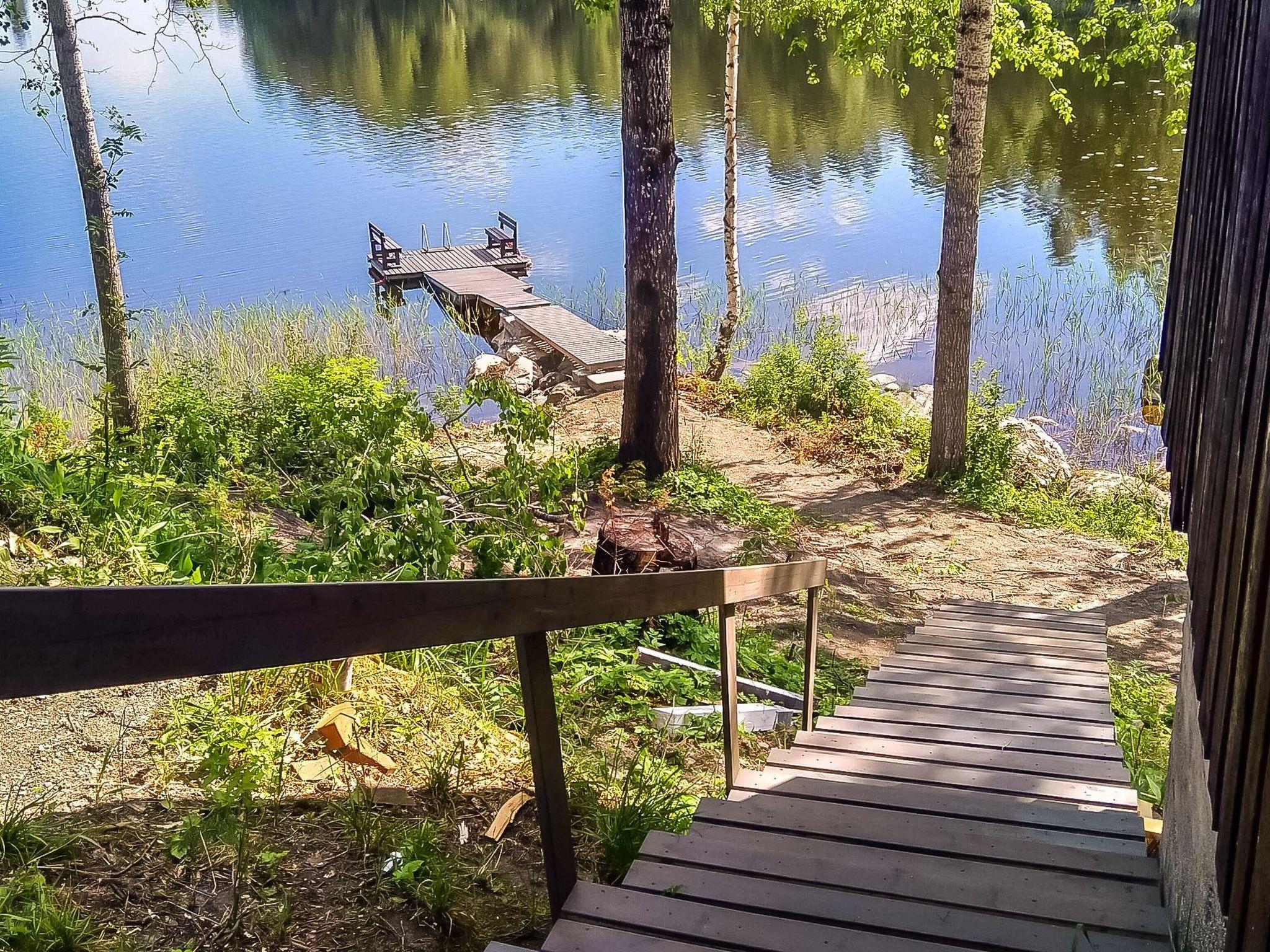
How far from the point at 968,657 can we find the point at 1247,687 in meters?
3.92

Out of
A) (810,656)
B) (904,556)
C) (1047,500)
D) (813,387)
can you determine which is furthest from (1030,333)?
(810,656)

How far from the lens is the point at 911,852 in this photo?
9.62 feet

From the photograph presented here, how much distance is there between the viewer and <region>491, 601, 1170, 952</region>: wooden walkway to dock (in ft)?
7.85

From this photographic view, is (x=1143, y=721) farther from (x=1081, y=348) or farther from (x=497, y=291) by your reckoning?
(x=497, y=291)

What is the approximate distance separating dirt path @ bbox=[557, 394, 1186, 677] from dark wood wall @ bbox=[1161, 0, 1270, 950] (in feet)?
14.1

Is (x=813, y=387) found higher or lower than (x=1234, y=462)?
lower

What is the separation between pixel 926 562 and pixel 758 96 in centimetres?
2322

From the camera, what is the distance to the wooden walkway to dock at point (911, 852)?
2.39 meters

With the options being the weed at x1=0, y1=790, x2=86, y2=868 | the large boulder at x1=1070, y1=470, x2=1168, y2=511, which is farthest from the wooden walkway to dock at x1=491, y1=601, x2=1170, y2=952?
the large boulder at x1=1070, y1=470, x2=1168, y2=511

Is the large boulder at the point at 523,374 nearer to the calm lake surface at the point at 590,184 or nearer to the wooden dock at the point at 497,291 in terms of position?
the wooden dock at the point at 497,291

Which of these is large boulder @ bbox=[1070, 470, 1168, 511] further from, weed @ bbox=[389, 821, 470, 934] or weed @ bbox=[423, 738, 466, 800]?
weed @ bbox=[389, 821, 470, 934]

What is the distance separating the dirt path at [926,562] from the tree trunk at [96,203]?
4709mm

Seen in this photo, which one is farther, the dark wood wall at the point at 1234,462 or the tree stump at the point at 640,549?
the tree stump at the point at 640,549

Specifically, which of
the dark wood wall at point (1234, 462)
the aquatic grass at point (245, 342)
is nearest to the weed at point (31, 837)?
the dark wood wall at point (1234, 462)
